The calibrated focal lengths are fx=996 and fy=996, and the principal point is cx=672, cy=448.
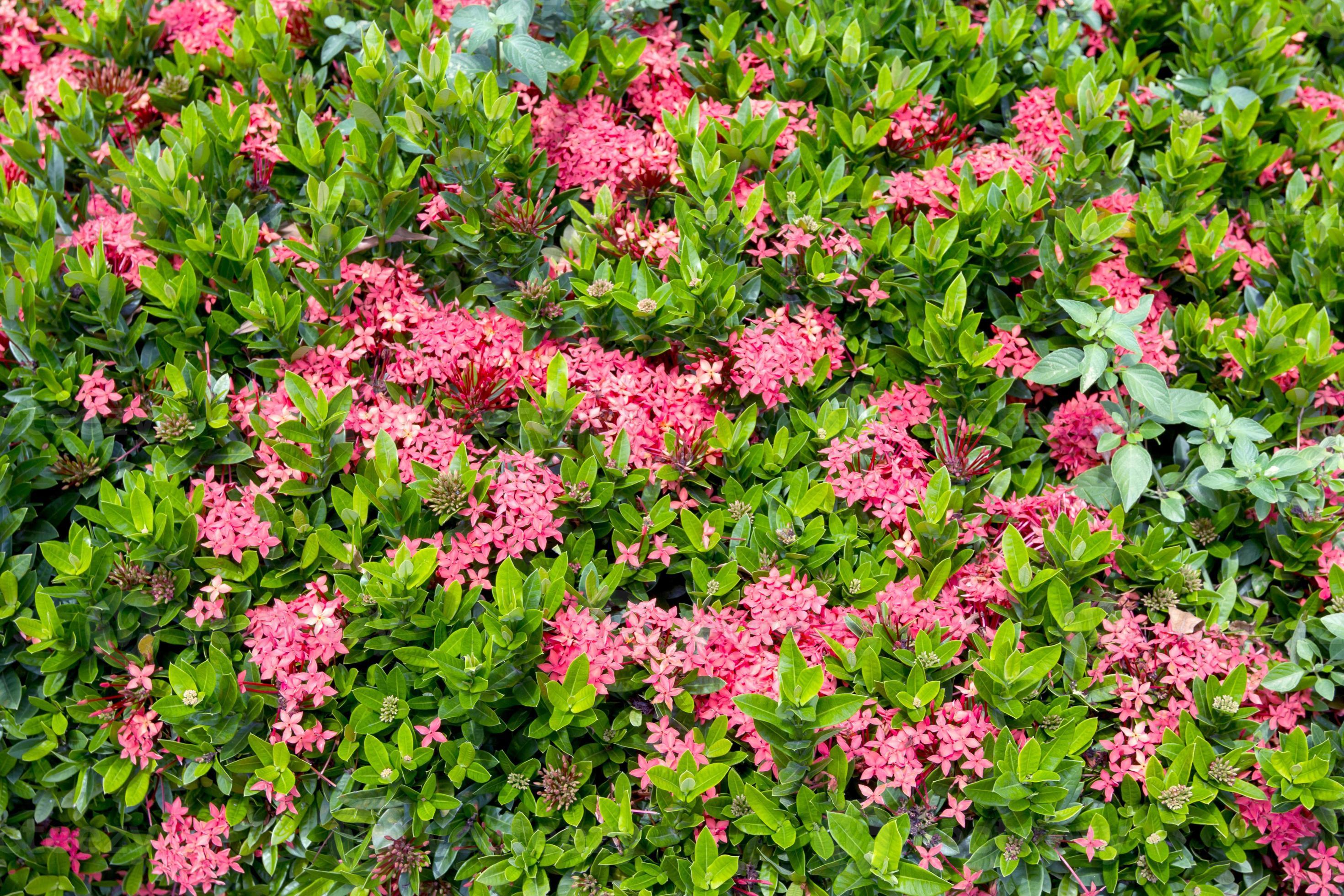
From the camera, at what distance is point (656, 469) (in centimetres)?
303

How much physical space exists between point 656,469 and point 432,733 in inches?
39.0

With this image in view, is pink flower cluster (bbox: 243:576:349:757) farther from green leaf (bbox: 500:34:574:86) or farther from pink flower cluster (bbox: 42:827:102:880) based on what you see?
green leaf (bbox: 500:34:574:86)

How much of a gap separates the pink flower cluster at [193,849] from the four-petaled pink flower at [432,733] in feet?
2.04

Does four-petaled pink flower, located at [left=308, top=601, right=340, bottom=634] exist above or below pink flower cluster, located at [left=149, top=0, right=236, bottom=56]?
below

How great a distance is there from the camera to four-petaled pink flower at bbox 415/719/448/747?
104 inches

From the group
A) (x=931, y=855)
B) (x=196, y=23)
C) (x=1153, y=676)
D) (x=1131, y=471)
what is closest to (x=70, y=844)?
(x=931, y=855)

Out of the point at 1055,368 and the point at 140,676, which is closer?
the point at 140,676

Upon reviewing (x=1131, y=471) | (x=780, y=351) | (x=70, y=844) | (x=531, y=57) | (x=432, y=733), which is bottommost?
(x=70, y=844)

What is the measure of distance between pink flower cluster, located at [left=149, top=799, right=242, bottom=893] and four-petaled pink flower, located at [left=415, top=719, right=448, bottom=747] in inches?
24.5

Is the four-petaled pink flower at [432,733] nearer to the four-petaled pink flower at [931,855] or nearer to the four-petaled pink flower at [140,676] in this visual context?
the four-petaled pink flower at [140,676]

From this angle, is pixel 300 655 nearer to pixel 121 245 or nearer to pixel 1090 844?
pixel 121 245

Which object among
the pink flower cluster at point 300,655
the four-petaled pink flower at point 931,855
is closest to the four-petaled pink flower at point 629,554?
the pink flower cluster at point 300,655

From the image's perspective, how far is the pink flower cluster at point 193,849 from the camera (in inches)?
107

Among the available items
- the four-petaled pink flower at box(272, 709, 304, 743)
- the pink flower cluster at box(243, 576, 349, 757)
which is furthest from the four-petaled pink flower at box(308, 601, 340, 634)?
the four-petaled pink flower at box(272, 709, 304, 743)
